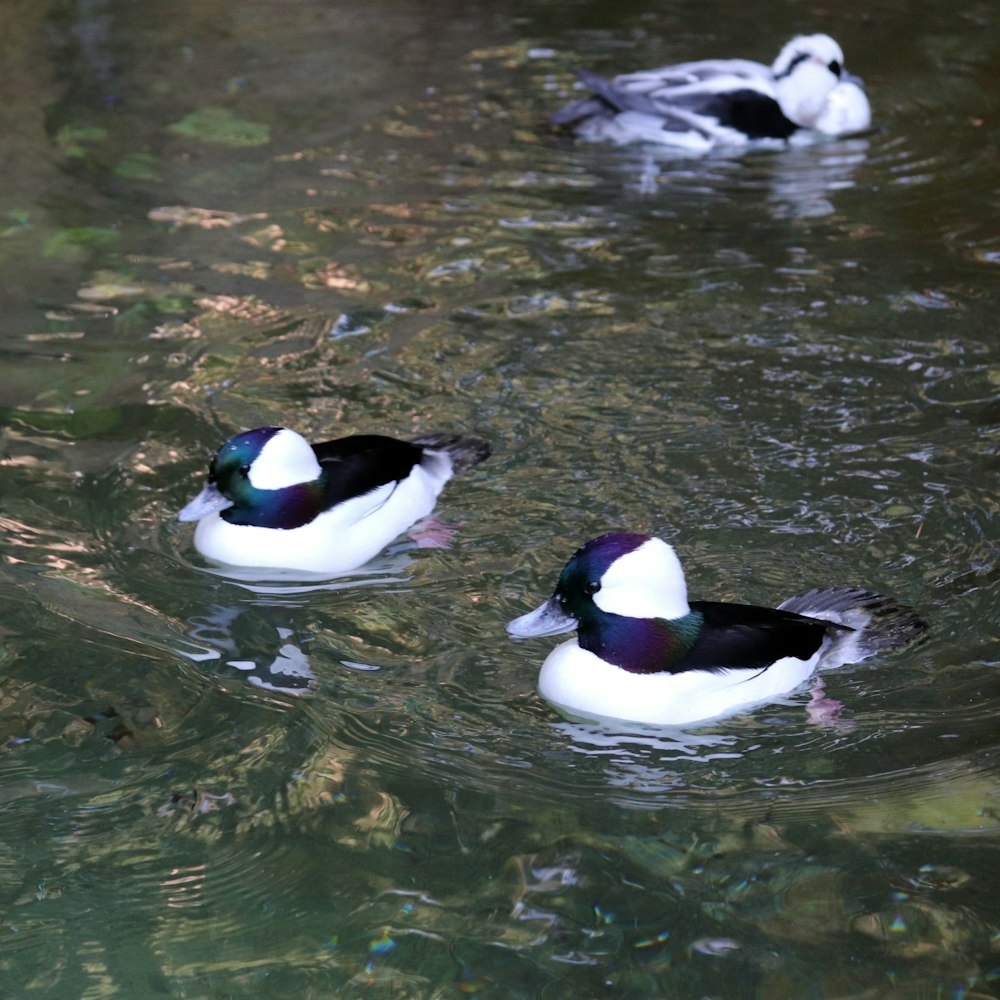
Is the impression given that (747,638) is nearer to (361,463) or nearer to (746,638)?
(746,638)

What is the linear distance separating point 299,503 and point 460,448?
0.91 metres

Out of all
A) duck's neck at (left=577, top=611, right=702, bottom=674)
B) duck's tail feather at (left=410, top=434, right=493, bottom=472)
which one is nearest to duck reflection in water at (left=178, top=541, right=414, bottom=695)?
duck's tail feather at (left=410, top=434, right=493, bottom=472)

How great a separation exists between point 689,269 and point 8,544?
4.11m

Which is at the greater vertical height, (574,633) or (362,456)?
(362,456)

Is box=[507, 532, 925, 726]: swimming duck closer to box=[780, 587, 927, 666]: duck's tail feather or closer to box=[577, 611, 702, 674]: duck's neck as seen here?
box=[577, 611, 702, 674]: duck's neck

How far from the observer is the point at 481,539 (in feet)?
18.8

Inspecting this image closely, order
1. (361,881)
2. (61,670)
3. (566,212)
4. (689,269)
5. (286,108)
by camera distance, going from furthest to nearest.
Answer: (286,108)
(566,212)
(689,269)
(61,670)
(361,881)

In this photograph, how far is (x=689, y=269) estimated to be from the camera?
8.05 metres

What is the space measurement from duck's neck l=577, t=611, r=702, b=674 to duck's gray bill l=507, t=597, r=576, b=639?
13 centimetres

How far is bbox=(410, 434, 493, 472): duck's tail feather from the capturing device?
609 centimetres

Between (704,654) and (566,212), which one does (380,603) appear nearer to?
(704,654)

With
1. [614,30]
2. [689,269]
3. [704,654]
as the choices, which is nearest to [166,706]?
[704,654]

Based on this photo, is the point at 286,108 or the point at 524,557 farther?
the point at 286,108

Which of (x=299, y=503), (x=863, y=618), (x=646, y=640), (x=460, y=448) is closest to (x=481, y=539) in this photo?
(x=460, y=448)
